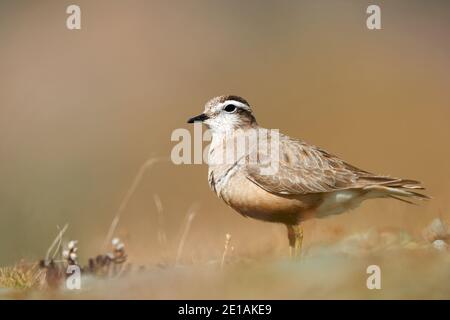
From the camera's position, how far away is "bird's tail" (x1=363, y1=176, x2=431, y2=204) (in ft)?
37.3

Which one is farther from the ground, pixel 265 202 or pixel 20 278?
pixel 265 202

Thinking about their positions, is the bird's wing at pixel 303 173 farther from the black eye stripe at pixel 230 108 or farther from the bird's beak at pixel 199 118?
the bird's beak at pixel 199 118

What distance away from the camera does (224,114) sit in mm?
12305

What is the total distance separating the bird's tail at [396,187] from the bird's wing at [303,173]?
26 cm

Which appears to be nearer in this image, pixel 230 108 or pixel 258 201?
pixel 258 201

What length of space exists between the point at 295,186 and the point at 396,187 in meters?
1.52

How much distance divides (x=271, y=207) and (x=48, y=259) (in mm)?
3386

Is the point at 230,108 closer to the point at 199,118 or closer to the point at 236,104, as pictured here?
the point at 236,104

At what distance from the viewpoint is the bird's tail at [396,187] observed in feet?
37.3

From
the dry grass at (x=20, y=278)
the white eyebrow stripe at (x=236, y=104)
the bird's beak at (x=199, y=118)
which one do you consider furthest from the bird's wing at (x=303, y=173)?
the dry grass at (x=20, y=278)

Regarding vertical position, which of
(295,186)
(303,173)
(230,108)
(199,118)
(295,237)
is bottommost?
(295,237)

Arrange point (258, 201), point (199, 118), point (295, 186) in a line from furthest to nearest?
point (199, 118) → point (295, 186) → point (258, 201)

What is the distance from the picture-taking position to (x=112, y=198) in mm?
17344

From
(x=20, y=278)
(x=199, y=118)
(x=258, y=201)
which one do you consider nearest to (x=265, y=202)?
(x=258, y=201)
